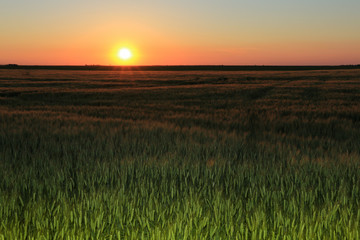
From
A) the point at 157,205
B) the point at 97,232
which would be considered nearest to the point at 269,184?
the point at 157,205

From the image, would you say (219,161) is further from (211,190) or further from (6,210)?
(6,210)

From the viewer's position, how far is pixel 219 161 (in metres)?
5.91

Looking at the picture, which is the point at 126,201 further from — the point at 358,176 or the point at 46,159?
the point at 358,176

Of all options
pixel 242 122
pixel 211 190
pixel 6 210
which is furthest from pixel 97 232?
pixel 242 122

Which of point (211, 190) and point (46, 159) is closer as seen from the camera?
point (211, 190)

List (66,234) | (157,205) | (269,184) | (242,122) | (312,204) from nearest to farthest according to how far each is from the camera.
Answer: (66,234)
(157,205)
(312,204)
(269,184)
(242,122)

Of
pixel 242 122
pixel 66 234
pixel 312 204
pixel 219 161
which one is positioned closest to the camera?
pixel 66 234

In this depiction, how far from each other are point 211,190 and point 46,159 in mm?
2967

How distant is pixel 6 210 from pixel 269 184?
123 inches

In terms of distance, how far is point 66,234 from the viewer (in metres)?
3.26

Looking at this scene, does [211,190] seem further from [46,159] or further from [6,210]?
[46,159]

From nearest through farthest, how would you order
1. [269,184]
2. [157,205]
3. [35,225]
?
[35,225] < [157,205] < [269,184]

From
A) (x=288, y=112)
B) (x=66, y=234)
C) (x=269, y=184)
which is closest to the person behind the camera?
(x=66, y=234)

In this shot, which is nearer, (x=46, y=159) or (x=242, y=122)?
(x=46, y=159)
